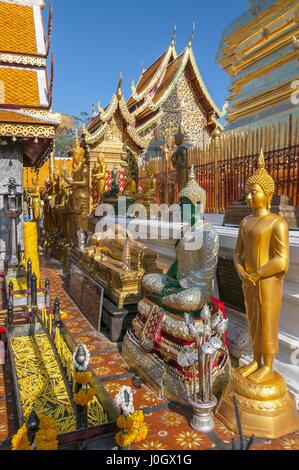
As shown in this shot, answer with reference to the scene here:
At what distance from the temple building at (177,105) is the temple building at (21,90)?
21.5 ft

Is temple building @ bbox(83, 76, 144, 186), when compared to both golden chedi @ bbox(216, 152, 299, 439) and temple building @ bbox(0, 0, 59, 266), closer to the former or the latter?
temple building @ bbox(0, 0, 59, 266)

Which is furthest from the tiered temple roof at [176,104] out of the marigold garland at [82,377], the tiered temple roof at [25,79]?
the marigold garland at [82,377]

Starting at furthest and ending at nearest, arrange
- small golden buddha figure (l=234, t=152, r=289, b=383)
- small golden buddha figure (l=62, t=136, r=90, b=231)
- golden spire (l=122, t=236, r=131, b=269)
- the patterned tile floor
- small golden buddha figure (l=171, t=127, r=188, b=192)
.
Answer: small golden buddha figure (l=62, t=136, r=90, b=231)
small golden buddha figure (l=171, t=127, r=188, b=192)
golden spire (l=122, t=236, r=131, b=269)
the patterned tile floor
small golden buddha figure (l=234, t=152, r=289, b=383)

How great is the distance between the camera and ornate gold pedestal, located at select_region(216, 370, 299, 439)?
294 centimetres

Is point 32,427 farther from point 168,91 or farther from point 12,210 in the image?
point 168,91

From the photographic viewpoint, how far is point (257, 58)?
7.20m

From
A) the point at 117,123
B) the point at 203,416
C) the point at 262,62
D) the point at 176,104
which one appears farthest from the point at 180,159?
the point at 176,104

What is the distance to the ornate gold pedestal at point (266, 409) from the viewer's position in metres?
2.94

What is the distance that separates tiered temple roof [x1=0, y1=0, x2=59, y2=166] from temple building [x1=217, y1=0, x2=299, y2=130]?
429cm

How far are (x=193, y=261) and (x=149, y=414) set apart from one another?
1.55 m

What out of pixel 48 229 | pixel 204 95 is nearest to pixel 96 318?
pixel 48 229

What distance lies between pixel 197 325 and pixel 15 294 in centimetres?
363

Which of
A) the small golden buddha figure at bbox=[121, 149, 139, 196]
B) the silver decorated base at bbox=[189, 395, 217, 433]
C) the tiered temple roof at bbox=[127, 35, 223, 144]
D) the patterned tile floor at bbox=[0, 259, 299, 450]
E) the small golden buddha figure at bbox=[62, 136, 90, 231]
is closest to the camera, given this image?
the patterned tile floor at bbox=[0, 259, 299, 450]

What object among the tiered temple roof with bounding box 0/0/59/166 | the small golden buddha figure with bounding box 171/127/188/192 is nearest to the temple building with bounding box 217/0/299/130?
the small golden buddha figure with bounding box 171/127/188/192
